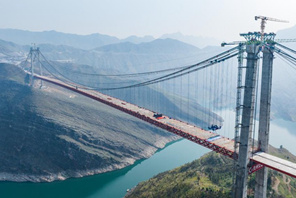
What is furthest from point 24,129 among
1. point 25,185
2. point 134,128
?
point 134,128

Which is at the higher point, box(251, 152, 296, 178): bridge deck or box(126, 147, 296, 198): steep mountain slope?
box(251, 152, 296, 178): bridge deck

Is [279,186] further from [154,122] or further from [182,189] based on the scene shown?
[154,122]

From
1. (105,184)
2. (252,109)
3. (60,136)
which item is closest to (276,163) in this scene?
(252,109)

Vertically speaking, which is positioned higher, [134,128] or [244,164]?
[244,164]

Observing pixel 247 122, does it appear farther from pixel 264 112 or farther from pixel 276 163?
pixel 276 163

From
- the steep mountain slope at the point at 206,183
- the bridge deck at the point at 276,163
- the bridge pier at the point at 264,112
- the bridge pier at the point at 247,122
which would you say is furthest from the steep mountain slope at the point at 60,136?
the bridge deck at the point at 276,163

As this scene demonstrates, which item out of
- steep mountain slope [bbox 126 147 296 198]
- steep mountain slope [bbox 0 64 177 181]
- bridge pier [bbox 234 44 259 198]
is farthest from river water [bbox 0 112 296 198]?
bridge pier [bbox 234 44 259 198]

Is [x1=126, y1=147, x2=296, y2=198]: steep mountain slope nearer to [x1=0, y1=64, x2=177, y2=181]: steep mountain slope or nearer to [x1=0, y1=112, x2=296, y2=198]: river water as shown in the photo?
[x1=0, y1=112, x2=296, y2=198]: river water
